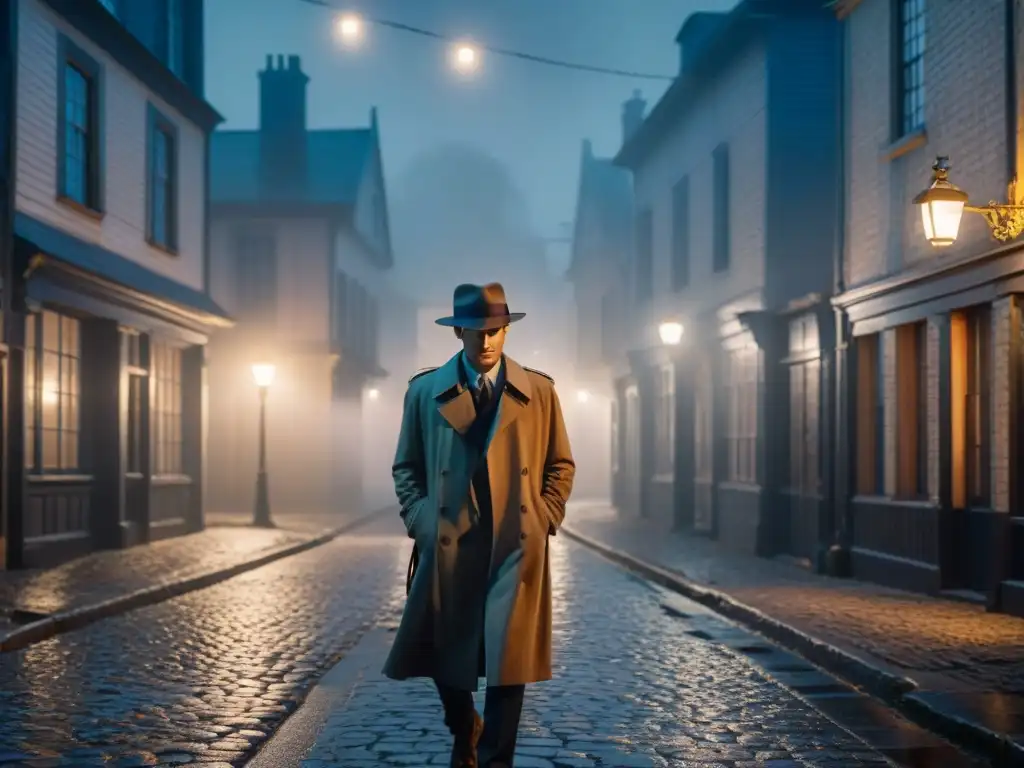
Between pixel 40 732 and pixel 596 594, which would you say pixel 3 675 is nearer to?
pixel 40 732

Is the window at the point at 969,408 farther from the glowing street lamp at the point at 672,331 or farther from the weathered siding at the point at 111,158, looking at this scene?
the weathered siding at the point at 111,158

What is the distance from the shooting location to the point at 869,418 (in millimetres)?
15562

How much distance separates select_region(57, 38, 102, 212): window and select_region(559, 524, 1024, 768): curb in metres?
9.06

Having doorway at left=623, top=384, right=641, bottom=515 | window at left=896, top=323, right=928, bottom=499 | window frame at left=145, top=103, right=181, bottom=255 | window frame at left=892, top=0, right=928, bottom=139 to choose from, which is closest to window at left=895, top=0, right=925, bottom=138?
window frame at left=892, top=0, right=928, bottom=139

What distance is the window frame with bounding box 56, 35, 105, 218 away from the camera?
1769cm

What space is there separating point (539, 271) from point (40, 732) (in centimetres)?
7529

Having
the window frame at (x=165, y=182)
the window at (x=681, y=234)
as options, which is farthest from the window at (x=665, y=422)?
the window frame at (x=165, y=182)

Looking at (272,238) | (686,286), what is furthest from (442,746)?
(272,238)

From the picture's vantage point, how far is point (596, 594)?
14102 millimetres

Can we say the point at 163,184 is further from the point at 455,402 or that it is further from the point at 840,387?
the point at 455,402

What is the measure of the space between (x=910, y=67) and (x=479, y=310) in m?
10.9

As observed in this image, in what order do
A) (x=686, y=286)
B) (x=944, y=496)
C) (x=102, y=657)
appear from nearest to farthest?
(x=102, y=657) < (x=944, y=496) < (x=686, y=286)

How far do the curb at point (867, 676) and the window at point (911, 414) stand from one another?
7.90ft

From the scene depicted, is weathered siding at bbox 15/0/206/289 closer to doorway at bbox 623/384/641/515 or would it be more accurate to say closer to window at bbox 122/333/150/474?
window at bbox 122/333/150/474
